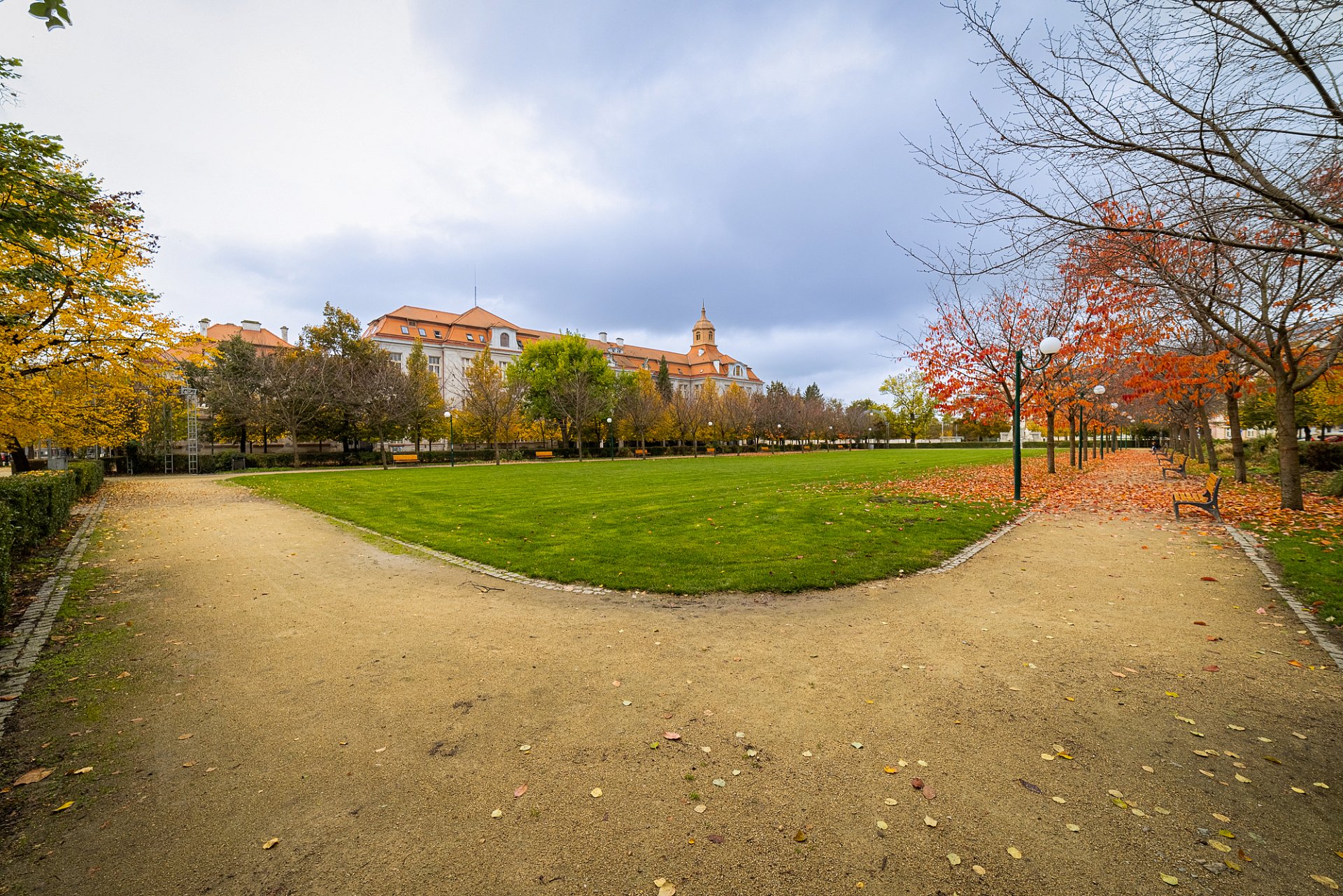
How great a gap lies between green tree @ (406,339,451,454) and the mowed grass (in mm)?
18760

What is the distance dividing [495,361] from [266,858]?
231 ft

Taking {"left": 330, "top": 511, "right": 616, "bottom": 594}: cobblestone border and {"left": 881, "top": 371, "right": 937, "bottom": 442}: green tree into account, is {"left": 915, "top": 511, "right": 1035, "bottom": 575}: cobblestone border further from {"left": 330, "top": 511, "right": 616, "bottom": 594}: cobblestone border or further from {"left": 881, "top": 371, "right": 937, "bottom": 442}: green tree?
{"left": 881, "top": 371, "right": 937, "bottom": 442}: green tree

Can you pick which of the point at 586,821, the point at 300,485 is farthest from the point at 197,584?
the point at 300,485

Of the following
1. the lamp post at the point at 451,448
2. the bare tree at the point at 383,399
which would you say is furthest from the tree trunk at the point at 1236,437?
the bare tree at the point at 383,399

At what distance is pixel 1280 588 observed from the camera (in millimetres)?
6172

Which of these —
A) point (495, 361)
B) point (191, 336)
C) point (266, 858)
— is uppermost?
point (495, 361)

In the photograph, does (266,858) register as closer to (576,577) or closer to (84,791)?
(84,791)

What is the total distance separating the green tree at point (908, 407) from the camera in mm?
73875

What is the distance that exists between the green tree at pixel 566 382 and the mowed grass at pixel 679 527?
2568cm

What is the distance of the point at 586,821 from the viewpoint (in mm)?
2658

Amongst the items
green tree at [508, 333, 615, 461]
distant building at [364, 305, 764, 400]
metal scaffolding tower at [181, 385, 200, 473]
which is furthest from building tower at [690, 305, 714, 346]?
metal scaffolding tower at [181, 385, 200, 473]

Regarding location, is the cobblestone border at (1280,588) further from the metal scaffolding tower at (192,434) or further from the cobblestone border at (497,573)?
the metal scaffolding tower at (192,434)

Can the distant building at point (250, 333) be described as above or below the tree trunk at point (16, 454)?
above

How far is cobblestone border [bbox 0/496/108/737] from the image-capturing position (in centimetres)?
409
